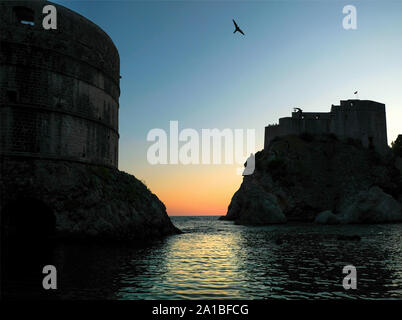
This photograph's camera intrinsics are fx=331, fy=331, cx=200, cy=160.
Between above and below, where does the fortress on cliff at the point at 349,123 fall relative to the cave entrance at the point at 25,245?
above

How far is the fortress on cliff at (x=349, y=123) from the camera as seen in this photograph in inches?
2606

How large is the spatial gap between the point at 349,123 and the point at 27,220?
62872 millimetres

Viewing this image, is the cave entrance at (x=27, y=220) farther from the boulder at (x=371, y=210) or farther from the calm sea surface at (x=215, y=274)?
the boulder at (x=371, y=210)

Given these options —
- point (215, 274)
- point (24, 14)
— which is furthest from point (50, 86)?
point (215, 274)

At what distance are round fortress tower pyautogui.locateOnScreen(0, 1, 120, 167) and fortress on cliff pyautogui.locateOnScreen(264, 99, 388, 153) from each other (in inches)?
2080

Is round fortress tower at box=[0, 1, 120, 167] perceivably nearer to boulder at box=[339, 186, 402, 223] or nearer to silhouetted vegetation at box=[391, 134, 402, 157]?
boulder at box=[339, 186, 402, 223]

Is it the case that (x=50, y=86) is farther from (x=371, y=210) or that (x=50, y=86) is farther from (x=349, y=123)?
(x=349, y=123)

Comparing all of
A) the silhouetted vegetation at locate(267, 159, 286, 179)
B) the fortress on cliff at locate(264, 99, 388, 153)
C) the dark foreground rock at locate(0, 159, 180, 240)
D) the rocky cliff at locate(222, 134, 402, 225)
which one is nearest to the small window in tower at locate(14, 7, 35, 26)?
the dark foreground rock at locate(0, 159, 180, 240)

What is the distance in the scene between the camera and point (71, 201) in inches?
858

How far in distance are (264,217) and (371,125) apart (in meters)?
33.5

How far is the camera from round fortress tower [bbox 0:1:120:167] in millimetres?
21453

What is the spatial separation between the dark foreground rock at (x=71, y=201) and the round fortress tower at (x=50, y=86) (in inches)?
36.8

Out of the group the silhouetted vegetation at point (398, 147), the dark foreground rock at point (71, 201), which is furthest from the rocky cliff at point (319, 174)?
the dark foreground rock at point (71, 201)
